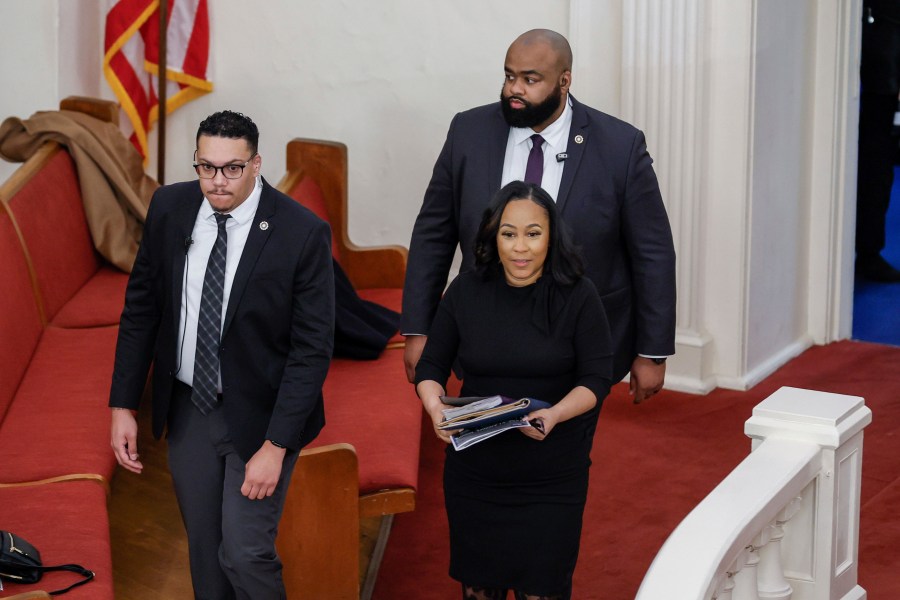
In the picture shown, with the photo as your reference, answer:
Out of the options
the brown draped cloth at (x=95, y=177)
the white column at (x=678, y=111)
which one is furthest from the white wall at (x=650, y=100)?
the brown draped cloth at (x=95, y=177)

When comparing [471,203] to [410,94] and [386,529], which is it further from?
[410,94]

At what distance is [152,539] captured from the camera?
4359 mm

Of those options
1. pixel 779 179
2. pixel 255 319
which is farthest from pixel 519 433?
pixel 779 179

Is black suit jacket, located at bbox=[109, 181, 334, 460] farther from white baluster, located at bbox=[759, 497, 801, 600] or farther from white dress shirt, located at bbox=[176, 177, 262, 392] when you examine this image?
white baluster, located at bbox=[759, 497, 801, 600]

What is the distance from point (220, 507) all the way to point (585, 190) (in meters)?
1.23

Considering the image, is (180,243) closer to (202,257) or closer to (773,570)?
(202,257)

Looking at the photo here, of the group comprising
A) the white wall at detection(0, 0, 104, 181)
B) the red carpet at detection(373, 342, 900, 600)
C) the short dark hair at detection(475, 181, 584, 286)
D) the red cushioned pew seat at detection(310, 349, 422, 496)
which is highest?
the white wall at detection(0, 0, 104, 181)

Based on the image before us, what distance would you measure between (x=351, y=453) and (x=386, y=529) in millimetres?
868

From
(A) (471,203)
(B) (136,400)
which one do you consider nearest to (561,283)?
(A) (471,203)

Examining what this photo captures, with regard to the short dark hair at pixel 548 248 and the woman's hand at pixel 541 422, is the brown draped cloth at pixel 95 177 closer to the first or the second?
the short dark hair at pixel 548 248

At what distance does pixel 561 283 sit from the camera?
117 inches

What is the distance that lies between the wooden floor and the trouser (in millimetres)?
826

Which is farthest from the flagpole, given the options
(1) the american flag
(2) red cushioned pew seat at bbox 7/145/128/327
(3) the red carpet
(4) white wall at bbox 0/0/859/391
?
(3) the red carpet

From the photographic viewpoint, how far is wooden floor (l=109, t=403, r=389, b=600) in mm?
4031
